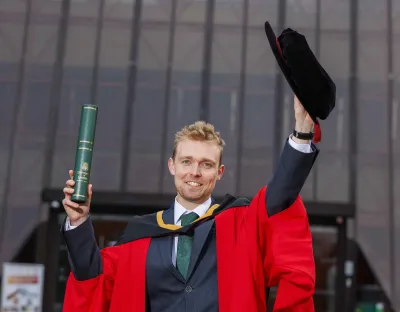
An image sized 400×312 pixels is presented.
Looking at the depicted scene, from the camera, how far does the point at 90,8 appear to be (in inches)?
424

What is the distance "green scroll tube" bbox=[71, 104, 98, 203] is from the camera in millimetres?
2740

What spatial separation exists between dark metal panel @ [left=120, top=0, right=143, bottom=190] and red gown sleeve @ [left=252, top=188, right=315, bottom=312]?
25.6ft

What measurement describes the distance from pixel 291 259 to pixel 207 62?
826cm

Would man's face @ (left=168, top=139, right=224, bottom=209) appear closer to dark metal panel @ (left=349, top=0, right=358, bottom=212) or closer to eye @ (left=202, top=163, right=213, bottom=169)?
eye @ (left=202, top=163, right=213, bottom=169)

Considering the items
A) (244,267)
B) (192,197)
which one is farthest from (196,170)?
(244,267)

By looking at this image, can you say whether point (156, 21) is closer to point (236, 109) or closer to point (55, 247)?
point (236, 109)

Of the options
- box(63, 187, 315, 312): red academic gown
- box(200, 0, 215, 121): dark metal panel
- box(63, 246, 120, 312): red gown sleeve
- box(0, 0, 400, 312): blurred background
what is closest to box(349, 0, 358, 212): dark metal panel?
box(0, 0, 400, 312): blurred background

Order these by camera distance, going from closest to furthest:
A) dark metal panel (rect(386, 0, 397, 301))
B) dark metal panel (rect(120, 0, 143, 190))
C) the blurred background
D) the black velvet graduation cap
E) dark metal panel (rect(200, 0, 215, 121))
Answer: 1. the black velvet graduation cap
2. dark metal panel (rect(386, 0, 397, 301))
3. the blurred background
4. dark metal panel (rect(120, 0, 143, 190))
5. dark metal panel (rect(200, 0, 215, 121))

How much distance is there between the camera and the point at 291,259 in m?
2.60

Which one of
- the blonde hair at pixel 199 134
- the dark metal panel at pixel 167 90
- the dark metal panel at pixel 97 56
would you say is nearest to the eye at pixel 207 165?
the blonde hair at pixel 199 134

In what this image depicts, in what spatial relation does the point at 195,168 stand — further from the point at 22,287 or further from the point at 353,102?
the point at 353,102

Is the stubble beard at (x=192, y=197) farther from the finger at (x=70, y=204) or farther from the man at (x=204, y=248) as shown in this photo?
the finger at (x=70, y=204)

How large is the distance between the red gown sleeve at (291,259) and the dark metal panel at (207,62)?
306 inches

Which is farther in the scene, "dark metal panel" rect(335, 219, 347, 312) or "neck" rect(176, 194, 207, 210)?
"dark metal panel" rect(335, 219, 347, 312)
